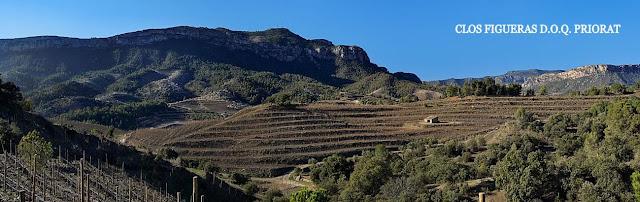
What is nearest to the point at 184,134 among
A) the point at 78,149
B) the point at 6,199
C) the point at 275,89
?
the point at 78,149

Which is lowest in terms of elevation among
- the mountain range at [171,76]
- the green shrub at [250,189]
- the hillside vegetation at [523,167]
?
the green shrub at [250,189]

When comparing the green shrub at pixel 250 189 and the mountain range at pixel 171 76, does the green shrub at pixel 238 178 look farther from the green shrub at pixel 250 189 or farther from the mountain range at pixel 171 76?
the mountain range at pixel 171 76

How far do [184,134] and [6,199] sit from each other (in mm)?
47930

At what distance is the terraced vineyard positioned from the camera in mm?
63219

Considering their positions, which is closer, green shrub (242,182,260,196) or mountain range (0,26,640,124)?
green shrub (242,182,260,196)

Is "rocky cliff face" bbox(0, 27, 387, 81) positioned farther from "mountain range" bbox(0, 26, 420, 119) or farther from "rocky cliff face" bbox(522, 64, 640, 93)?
"rocky cliff face" bbox(522, 64, 640, 93)

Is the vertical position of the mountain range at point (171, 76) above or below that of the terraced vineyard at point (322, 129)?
above

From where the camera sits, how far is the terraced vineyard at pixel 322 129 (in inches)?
2489

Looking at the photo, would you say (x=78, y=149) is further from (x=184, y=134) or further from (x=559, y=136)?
(x=559, y=136)

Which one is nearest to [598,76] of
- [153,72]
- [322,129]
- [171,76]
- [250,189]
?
[171,76]

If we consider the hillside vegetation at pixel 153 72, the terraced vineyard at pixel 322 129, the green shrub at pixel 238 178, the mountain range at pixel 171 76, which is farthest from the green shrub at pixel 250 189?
the hillside vegetation at pixel 153 72

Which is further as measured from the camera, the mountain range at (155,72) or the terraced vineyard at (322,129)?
the mountain range at (155,72)

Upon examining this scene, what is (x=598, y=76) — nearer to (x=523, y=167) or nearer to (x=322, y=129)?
(x=322, y=129)

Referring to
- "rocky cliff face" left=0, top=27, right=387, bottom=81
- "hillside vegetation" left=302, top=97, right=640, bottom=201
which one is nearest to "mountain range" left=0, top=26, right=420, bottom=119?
"rocky cliff face" left=0, top=27, right=387, bottom=81
